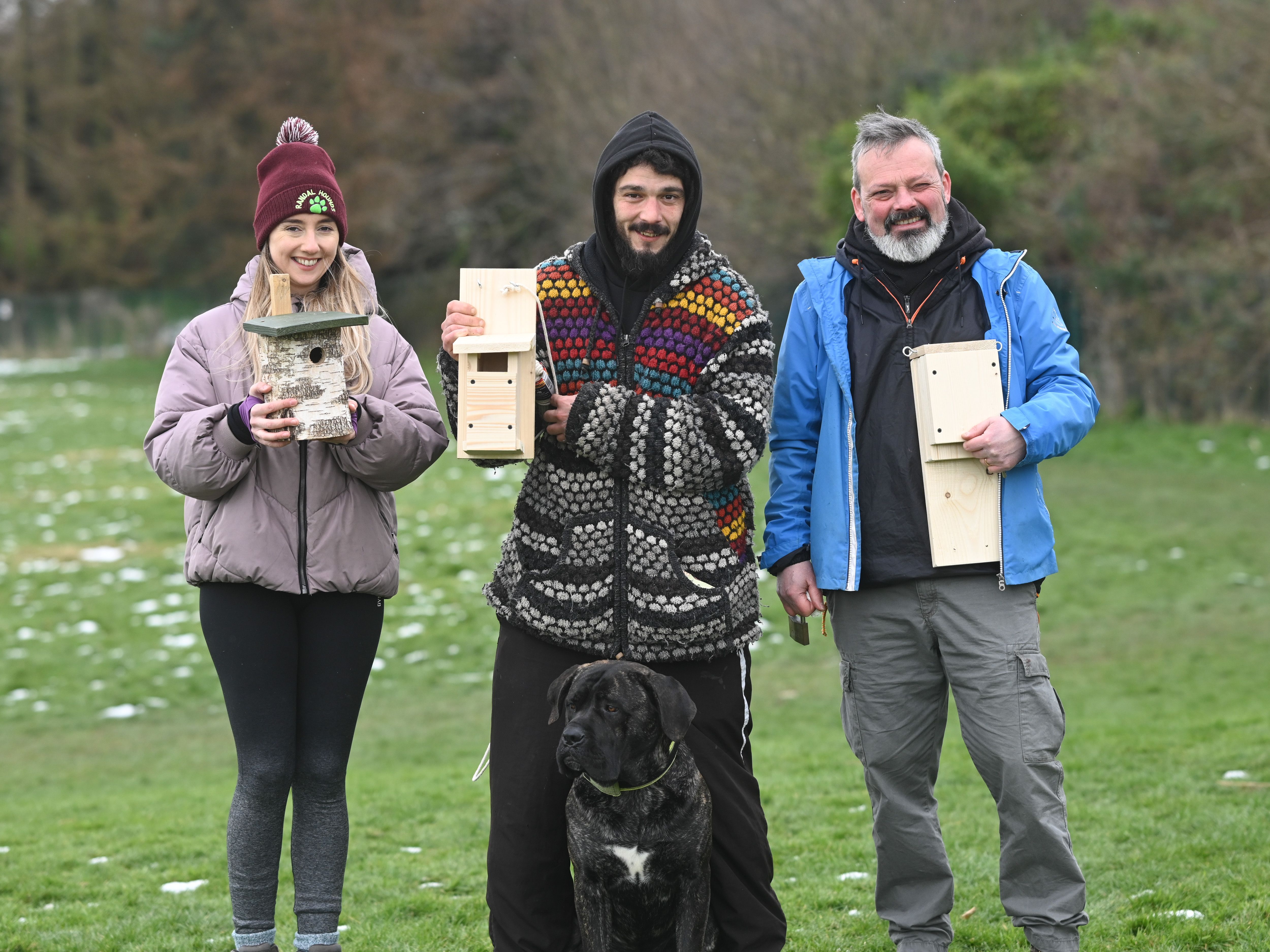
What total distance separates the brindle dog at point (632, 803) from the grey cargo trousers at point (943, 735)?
0.59 m

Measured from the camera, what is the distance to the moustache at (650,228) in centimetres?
360

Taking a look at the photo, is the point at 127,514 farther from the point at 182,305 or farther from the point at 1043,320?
the point at 182,305

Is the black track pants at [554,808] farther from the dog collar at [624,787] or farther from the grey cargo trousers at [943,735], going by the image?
the grey cargo trousers at [943,735]

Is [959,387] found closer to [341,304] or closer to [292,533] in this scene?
[341,304]

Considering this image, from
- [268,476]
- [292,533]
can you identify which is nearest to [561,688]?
[292,533]

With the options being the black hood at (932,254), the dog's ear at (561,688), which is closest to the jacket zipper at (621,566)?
the dog's ear at (561,688)

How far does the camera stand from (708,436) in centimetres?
351

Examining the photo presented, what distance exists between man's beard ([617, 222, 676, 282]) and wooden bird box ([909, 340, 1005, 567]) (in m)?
0.76

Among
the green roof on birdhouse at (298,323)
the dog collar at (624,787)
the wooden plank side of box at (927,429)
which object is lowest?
the dog collar at (624,787)

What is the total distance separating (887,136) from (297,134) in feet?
5.61

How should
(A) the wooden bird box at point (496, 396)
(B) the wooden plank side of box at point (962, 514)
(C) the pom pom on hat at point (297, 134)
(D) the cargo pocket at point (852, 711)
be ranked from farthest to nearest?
(D) the cargo pocket at point (852, 711) → (C) the pom pom on hat at point (297, 134) → (B) the wooden plank side of box at point (962, 514) → (A) the wooden bird box at point (496, 396)

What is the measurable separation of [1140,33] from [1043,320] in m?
21.0

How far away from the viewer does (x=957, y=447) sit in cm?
374

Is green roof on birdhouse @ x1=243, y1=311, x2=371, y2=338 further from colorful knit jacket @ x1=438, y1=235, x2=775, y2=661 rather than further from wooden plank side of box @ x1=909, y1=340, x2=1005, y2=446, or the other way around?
wooden plank side of box @ x1=909, y1=340, x2=1005, y2=446
